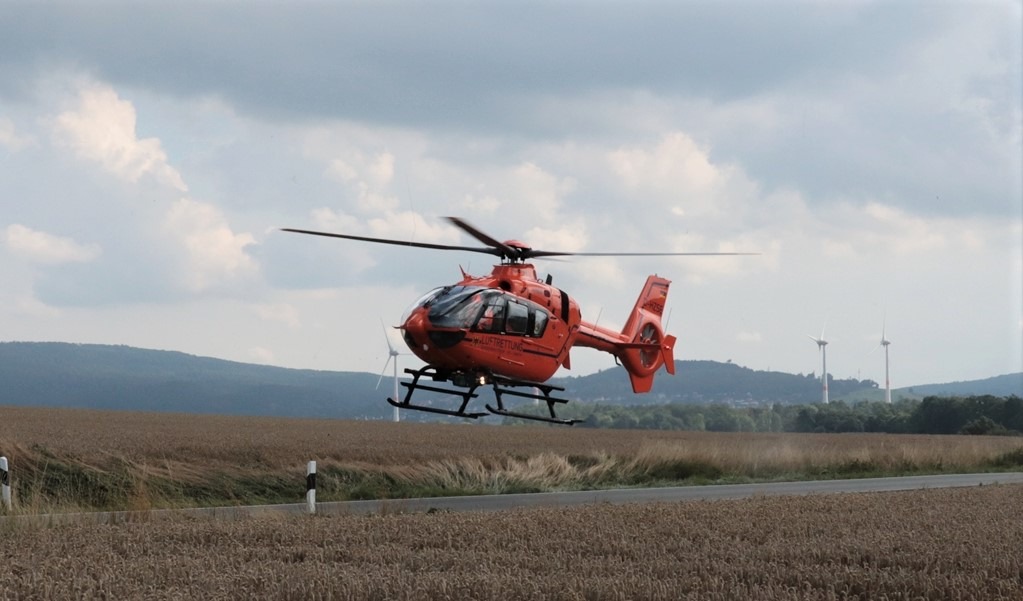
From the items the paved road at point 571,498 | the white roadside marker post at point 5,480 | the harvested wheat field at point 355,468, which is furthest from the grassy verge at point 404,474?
the paved road at point 571,498

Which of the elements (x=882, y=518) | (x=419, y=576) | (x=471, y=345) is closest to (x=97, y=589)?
(x=419, y=576)

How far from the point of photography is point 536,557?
15.0 m

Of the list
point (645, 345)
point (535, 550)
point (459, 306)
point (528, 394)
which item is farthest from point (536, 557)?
point (645, 345)

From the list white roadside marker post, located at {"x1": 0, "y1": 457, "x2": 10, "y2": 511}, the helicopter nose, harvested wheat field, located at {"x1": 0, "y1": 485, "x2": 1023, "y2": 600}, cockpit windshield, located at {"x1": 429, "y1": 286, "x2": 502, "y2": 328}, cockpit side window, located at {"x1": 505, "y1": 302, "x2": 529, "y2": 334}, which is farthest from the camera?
cockpit side window, located at {"x1": 505, "y1": 302, "x2": 529, "y2": 334}

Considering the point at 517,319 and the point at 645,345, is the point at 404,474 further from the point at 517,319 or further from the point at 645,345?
the point at 517,319

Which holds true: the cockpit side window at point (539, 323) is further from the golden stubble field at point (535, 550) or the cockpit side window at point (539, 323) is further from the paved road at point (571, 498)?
the golden stubble field at point (535, 550)

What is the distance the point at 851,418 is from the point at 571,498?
295ft

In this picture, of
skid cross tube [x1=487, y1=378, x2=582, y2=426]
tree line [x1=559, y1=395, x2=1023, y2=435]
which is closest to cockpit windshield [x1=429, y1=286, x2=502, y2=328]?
skid cross tube [x1=487, y1=378, x2=582, y2=426]

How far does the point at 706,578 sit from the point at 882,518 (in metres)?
8.94

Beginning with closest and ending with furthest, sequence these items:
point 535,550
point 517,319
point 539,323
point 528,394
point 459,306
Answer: point 535,550, point 459,306, point 517,319, point 539,323, point 528,394

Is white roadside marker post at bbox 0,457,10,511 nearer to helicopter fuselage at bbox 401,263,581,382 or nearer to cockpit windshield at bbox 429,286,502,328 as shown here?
helicopter fuselage at bbox 401,263,581,382

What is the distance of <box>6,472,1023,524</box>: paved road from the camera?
71.1ft

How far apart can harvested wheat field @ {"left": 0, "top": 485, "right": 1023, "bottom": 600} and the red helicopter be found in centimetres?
685

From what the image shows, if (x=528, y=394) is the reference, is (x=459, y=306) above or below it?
above
